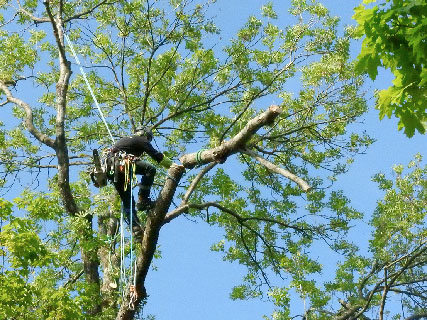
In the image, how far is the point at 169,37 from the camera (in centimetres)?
1294

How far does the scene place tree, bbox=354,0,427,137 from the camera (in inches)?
151

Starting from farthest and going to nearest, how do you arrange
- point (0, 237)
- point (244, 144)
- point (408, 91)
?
point (0, 237)
point (244, 144)
point (408, 91)

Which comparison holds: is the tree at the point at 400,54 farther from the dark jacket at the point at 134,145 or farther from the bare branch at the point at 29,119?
the bare branch at the point at 29,119

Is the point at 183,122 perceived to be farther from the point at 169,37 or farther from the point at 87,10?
the point at 87,10

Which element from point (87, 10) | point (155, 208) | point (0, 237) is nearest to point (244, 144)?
point (155, 208)

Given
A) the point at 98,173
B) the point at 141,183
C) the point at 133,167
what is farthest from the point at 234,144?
the point at 98,173

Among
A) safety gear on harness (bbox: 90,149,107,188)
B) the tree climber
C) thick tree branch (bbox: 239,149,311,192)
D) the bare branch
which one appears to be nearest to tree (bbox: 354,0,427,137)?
thick tree branch (bbox: 239,149,311,192)

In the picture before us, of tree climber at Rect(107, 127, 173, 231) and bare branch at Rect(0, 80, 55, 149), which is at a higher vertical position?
bare branch at Rect(0, 80, 55, 149)

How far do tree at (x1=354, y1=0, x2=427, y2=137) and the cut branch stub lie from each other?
169 cm

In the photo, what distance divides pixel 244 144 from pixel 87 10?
7.51m

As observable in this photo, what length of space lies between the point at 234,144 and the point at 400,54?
2507mm

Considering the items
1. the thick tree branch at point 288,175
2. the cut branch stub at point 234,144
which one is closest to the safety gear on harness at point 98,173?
the cut branch stub at point 234,144

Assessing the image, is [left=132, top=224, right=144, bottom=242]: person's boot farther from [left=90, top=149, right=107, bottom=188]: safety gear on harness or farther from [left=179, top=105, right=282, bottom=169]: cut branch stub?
[left=179, top=105, right=282, bottom=169]: cut branch stub

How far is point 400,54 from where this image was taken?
13.3 ft
